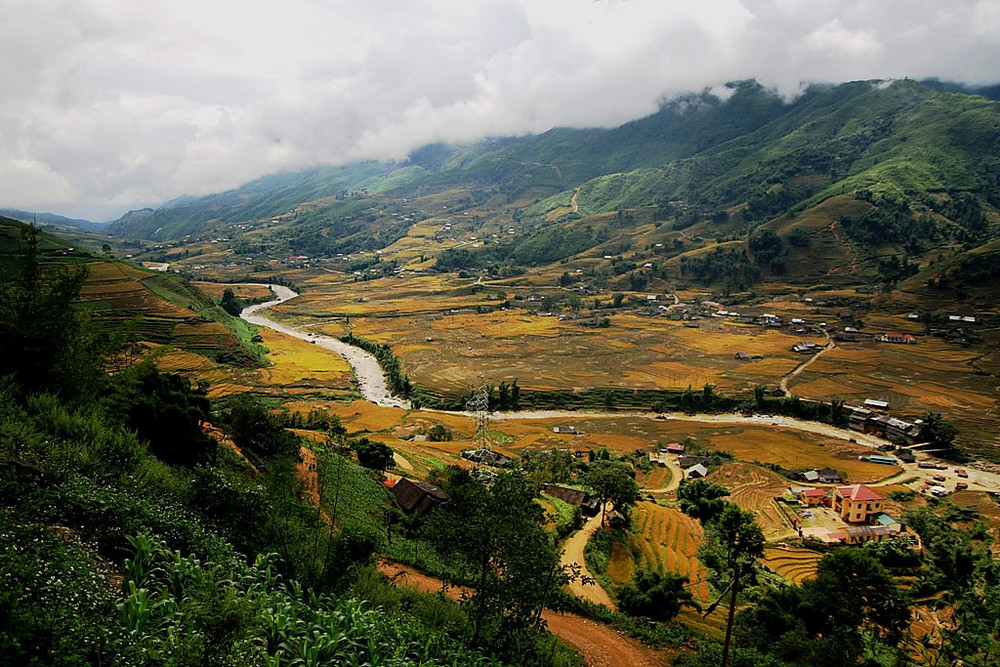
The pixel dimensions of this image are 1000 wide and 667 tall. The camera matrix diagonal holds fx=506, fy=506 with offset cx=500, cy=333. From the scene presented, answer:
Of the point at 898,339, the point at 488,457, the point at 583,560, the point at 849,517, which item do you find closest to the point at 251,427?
the point at 583,560

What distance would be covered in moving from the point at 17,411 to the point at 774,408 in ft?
200

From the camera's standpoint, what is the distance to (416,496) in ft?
74.7

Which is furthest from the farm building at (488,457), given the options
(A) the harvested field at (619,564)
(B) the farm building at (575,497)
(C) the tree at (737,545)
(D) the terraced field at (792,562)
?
(C) the tree at (737,545)

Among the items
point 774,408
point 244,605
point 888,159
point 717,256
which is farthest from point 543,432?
point 888,159

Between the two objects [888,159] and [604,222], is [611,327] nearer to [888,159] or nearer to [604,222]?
[604,222]

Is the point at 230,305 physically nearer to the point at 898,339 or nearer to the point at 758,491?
the point at 758,491

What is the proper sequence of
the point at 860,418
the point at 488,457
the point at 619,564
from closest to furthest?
1. the point at 619,564
2. the point at 488,457
3. the point at 860,418

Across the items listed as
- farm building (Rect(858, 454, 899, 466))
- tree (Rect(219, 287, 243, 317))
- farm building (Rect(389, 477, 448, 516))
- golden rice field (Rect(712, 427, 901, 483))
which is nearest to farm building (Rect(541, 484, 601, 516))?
farm building (Rect(389, 477, 448, 516))

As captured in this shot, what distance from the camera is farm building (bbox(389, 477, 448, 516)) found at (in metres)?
22.2

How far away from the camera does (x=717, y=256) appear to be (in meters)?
128

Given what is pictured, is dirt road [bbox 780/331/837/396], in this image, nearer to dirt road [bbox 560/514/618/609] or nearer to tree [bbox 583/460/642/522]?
tree [bbox 583/460/642/522]

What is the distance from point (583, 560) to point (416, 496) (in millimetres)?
8251

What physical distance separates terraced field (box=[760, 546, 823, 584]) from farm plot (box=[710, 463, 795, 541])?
140 cm

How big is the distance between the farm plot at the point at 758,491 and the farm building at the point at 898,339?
5210 centimetres
